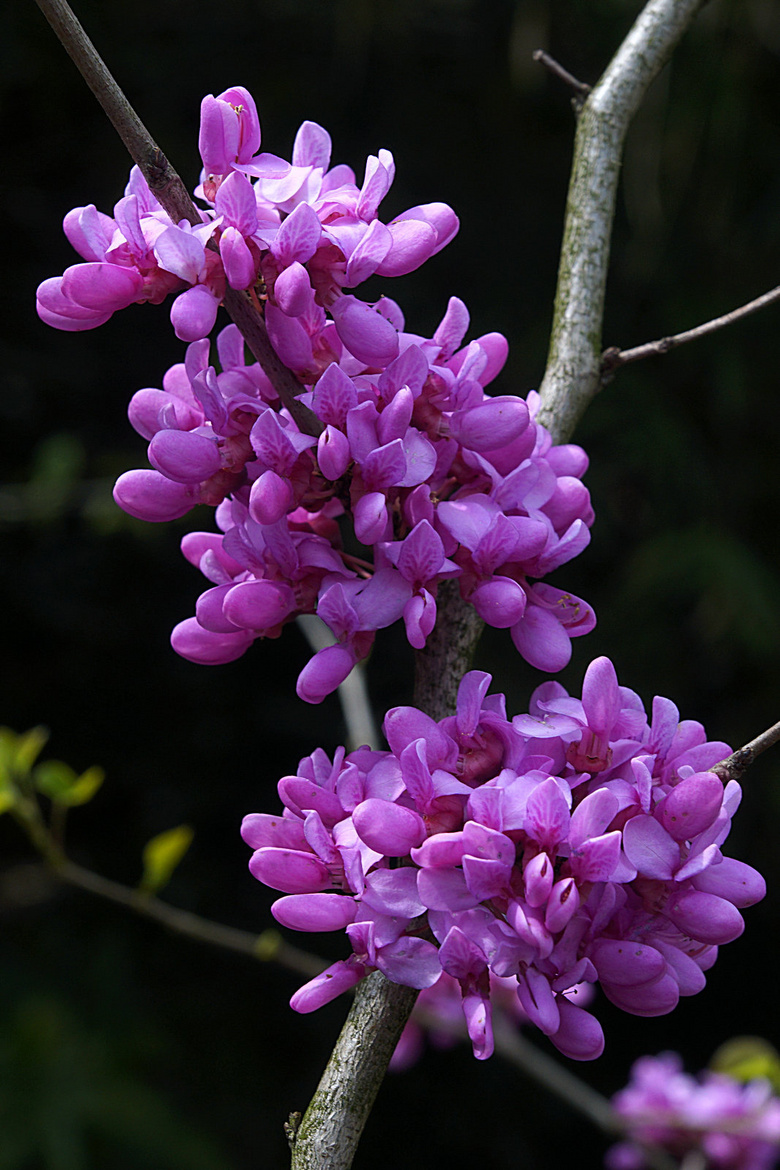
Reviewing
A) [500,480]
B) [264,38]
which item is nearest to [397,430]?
[500,480]

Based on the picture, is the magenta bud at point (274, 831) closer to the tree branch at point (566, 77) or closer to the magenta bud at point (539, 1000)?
the magenta bud at point (539, 1000)

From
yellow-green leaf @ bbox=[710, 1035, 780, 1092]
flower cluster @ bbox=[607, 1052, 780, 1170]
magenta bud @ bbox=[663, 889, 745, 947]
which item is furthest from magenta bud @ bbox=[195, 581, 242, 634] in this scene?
flower cluster @ bbox=[607, 1052, 780, 1170]

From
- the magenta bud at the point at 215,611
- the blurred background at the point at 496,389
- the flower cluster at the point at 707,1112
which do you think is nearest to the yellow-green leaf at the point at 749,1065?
the flower cluster at the point at 707,1112

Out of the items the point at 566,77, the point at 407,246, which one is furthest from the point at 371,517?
the point at 566,77

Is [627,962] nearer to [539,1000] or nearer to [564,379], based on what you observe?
[539,1000]

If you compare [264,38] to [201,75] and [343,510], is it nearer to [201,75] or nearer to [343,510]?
[201,75]
